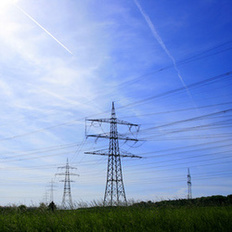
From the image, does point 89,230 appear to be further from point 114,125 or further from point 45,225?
point 114,125

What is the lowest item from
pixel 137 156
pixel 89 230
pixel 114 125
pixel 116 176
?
pixel 89 230

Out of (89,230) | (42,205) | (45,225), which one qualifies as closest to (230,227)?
(89,230)

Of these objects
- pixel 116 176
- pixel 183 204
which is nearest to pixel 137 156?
pixel 116 176

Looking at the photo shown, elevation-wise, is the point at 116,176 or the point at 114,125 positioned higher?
the point at 114,125

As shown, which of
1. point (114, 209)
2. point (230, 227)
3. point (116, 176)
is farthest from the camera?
point (116, 176)

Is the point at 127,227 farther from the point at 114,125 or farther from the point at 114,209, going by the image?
the point at 114,125

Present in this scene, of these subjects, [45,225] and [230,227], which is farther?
[45,225]

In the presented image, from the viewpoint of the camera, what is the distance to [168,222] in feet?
37.7

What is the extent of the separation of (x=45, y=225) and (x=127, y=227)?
3623 millimetres

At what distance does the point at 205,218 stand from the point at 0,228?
8679 millimetres

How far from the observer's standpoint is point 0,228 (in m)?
13.4

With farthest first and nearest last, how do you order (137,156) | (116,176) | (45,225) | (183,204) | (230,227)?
(137,156)
(116,176)
(183,204)
(45,225)
(230,227)

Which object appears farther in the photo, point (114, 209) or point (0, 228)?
point (114, 209)

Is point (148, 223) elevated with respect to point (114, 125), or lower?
lower
